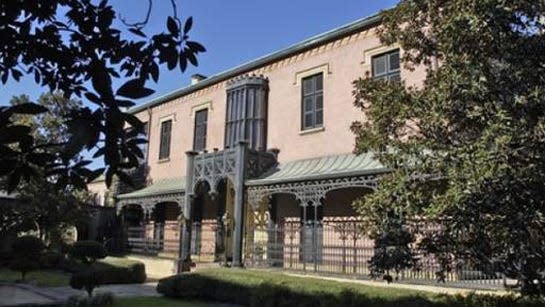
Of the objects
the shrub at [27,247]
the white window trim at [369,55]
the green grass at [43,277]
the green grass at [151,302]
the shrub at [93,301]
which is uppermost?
the white window trim at [369,55]

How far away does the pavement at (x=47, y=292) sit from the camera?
504 inches

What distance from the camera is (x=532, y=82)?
19.6 feet

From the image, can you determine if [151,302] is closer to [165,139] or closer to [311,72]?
[311,72]

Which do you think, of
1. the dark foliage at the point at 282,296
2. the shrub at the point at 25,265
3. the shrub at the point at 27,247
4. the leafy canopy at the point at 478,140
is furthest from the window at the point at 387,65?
the shrub at the point at 27,247

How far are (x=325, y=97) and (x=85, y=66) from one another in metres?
16.7

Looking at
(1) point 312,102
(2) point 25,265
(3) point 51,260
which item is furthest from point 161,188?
(1) point 312,102

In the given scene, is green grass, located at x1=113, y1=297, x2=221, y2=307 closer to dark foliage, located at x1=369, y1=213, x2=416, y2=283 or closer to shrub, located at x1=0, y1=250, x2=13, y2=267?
dark foliage, located at x1=369, y1=213, x2=416, y2=283

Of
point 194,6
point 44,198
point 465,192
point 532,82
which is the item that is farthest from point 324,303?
point 44,198

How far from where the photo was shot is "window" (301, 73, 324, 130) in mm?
19625

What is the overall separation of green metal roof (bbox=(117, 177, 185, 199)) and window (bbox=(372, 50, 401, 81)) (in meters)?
9.28

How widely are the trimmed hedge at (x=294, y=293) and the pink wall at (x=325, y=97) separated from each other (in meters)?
6.67

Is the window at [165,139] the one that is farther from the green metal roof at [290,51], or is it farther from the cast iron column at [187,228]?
the cast iron column at [187,228]

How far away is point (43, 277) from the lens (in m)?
19.0

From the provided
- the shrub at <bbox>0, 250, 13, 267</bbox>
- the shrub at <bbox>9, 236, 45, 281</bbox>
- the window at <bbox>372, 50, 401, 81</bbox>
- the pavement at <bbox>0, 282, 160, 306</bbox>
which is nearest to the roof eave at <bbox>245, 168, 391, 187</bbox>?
the window at <bbox>372, 50, 401, 81</bbox>
